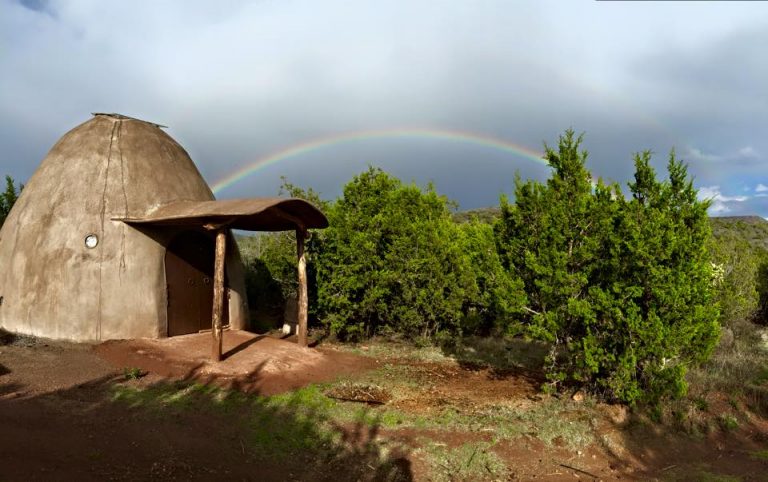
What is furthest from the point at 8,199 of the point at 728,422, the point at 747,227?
the point at 747,227

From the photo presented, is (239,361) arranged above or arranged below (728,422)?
above

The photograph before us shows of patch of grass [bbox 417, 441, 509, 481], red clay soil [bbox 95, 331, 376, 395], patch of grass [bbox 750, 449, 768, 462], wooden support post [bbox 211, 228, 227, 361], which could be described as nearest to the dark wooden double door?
red clay soil [bbox 95, 331, 376, 395]

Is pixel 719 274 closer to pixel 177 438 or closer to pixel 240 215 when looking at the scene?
pixel 240 215

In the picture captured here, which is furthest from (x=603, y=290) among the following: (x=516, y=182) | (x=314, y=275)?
(x=314, y=275)

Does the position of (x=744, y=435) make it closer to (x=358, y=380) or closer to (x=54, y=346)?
(x=358, y=380)

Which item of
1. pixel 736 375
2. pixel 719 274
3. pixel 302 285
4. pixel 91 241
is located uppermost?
pixel 91 241

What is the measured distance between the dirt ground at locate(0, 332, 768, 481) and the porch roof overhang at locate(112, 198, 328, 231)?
2.88 meters

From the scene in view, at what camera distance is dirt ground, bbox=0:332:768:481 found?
5.46 metres

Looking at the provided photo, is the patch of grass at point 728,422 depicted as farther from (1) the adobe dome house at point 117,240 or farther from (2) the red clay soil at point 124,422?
(1) the adobe dome house at point 117,240

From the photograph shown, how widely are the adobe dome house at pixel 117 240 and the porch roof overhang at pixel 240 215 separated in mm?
32

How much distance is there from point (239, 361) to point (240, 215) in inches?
115

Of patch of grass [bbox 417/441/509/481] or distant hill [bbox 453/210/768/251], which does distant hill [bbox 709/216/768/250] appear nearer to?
distant hill [bbox 453/210/768/251]

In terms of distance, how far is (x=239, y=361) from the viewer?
9859 mm

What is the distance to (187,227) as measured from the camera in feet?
39.2
